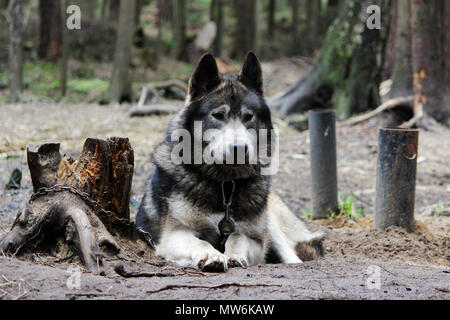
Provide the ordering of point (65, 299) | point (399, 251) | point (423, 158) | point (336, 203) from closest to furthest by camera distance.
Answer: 1. point (65, 299)
2. point (399, 251)
3. point (336, 203)
4. point (423, 158)

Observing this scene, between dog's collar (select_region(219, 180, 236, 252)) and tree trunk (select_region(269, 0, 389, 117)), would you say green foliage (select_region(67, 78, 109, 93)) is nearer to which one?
tree trunk (select_region(269, 0, 389, 117))

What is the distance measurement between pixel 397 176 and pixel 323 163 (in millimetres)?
1311

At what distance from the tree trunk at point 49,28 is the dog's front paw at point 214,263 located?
2144 centimetres

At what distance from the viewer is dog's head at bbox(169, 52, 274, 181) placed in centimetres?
440

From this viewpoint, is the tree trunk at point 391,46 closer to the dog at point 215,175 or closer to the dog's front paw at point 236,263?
the dog at point 215,175

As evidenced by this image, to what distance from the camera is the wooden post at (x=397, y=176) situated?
5715mm

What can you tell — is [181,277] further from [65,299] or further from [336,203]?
[336,203]

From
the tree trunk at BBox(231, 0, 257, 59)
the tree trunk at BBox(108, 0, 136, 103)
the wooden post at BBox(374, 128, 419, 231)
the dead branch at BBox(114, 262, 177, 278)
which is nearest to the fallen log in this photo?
the dead branch at BBox(114, 262, 177, 278)

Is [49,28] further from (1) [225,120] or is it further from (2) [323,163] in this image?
(1) [225,120]

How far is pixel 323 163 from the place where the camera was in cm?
695

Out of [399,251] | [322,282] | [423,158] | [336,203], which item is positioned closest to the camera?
[322,282]
